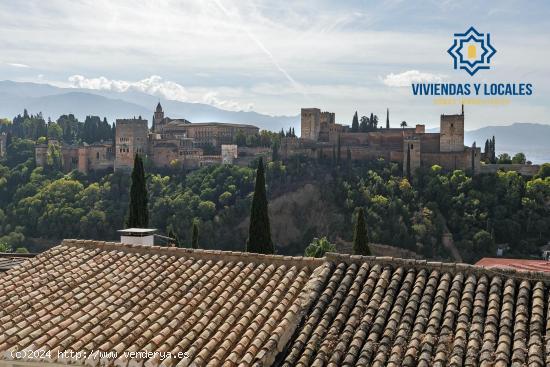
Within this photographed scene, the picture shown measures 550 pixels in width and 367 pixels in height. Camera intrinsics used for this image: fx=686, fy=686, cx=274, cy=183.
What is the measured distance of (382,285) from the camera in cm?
798

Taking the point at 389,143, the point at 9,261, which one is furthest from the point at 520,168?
the point at 9,261

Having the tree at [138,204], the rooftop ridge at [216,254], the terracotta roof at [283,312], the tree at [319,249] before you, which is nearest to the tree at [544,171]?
the tree at [319,249]

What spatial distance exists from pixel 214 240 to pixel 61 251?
168ft

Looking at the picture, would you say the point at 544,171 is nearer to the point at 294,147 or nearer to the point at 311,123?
the point at 294,147

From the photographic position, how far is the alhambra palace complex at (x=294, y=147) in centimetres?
7025

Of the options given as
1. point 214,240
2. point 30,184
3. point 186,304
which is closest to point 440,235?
point 214,240

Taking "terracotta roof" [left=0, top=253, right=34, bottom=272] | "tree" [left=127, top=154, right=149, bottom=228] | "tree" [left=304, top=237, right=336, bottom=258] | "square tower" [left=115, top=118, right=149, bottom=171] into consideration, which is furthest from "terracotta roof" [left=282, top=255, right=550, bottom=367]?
"square tower" [left=115, top=118, right=149, bottom=171]

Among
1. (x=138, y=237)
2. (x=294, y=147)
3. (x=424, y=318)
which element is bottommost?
(x=424, y=318)

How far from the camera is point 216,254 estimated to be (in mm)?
9453

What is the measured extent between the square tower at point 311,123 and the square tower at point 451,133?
15712mm

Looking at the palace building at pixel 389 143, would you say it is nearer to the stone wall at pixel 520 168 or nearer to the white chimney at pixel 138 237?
the stone wall at pixel 520 168

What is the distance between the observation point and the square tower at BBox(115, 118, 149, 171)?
81.4 meters

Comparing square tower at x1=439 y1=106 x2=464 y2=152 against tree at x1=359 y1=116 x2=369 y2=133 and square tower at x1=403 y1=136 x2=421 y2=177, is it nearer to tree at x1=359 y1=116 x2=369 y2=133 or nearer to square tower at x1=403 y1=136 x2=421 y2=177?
square tower at x1=403 y1=136 x2=421 y2=177

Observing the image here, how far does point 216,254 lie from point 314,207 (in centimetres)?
5744
